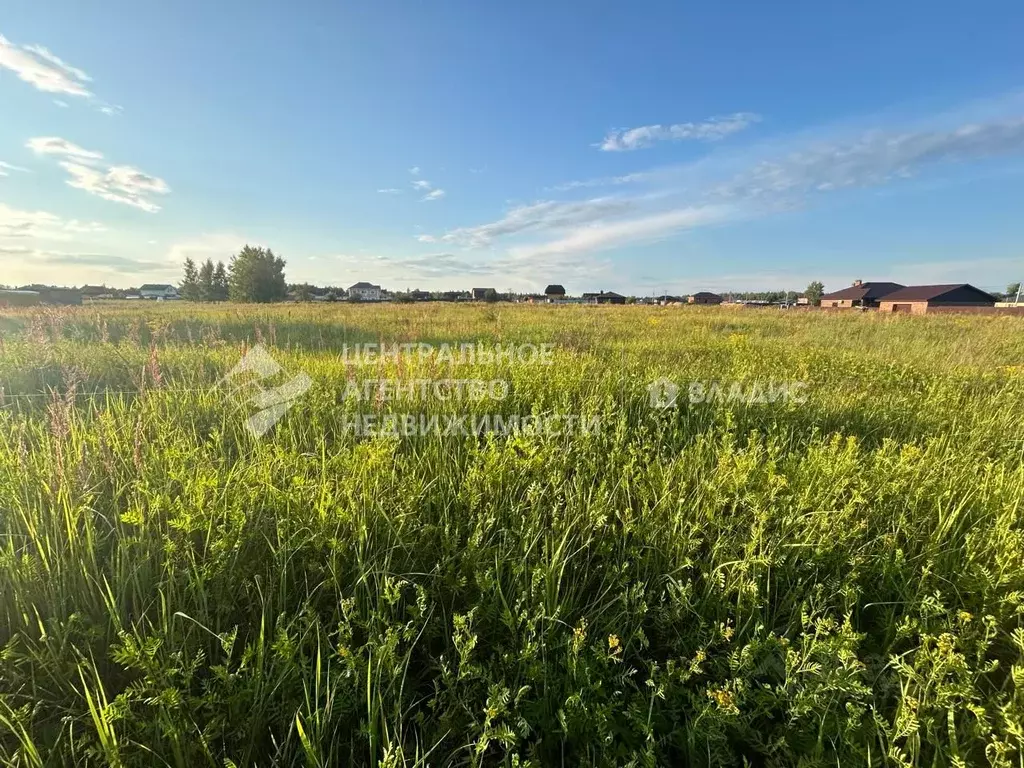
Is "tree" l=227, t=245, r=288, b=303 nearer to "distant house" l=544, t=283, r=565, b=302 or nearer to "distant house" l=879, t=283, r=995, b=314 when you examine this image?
"distant house" l=544, t=283, r=565, b=302

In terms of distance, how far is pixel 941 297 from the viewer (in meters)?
42.5

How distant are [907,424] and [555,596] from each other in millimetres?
3652

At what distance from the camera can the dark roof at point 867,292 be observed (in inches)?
2229

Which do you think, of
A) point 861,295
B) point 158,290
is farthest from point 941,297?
point 158,290

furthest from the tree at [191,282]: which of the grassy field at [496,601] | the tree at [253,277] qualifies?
the grassy field at [496,601]

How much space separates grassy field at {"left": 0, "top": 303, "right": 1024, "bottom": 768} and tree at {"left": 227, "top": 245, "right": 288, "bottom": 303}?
52.8 m

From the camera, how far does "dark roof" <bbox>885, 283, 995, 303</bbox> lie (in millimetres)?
43247

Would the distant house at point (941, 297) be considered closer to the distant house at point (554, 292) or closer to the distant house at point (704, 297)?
the distant house at point (704, 297)

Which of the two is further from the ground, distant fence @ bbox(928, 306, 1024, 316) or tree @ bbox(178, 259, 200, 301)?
tree @ bbox(178, 259, 200, 301)

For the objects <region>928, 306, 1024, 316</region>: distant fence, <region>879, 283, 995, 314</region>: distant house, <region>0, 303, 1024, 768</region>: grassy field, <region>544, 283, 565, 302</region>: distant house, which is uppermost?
<region>544, 283, 565, 302</region>: distant house

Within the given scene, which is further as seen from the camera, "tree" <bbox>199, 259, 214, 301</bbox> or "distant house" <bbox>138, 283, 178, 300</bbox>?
"distant house" <bbox>138, 283, 178, 300</bbox>

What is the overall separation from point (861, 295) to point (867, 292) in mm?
975

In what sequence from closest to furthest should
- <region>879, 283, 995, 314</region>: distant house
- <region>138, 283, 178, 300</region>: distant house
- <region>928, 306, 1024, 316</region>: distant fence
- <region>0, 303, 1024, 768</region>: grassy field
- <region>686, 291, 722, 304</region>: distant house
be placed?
<region>0, 303, 1024, 768</region>: grassy field < <region>928, 306, 1024, 316</region>: distant fence < <region>879, 283, 995, 314</region>: distant house < <region>138, 283, 178, 300</region>: distant house < <region>686, 291, 722, 304</region>: distant house

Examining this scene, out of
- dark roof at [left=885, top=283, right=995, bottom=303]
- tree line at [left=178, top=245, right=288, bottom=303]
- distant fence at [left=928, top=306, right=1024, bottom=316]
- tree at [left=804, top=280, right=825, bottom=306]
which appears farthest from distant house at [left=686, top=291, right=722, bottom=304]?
tree line at [left=178, top=245, right=288, bottom=303]
